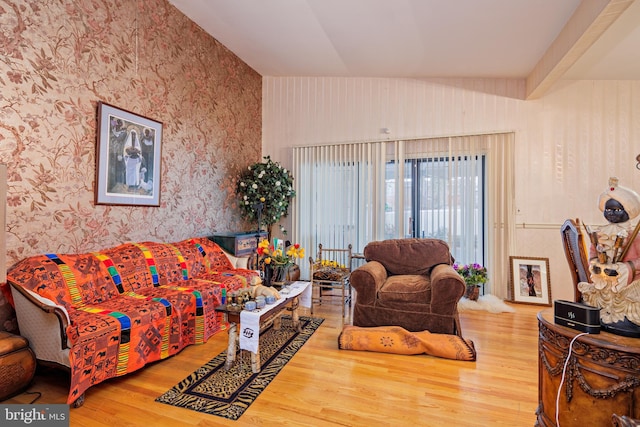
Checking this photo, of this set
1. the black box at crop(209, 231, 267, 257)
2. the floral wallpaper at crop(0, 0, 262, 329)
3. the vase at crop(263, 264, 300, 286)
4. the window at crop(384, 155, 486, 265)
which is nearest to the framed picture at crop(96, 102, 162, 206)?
the floral wallpaper at crop(0, 0, 262, 329)

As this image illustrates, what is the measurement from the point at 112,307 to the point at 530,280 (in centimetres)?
468

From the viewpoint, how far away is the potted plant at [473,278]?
13.5ft

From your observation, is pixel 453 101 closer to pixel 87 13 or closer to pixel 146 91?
pixel 146 91

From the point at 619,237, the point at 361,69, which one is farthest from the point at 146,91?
the point at 619,237

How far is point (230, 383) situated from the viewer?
2.21 meters

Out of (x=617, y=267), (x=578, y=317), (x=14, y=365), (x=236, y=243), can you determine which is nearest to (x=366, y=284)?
(x=236, y=243)

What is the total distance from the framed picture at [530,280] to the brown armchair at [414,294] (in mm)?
1346

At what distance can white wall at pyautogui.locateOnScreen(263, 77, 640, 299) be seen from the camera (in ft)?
12.9

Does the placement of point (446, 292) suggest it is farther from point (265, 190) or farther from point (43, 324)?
point (43, 324)

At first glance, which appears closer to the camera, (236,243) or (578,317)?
(578,317)

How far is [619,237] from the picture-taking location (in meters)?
1.33

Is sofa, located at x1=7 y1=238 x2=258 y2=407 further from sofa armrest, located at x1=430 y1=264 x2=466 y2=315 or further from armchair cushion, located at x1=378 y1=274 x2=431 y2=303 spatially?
sofa armrest, located at x1=430 y1=264 x2=466 y2=315

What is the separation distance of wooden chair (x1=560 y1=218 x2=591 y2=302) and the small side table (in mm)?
3224

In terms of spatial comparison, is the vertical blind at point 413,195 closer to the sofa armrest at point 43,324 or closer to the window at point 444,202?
the window at point 444,202
